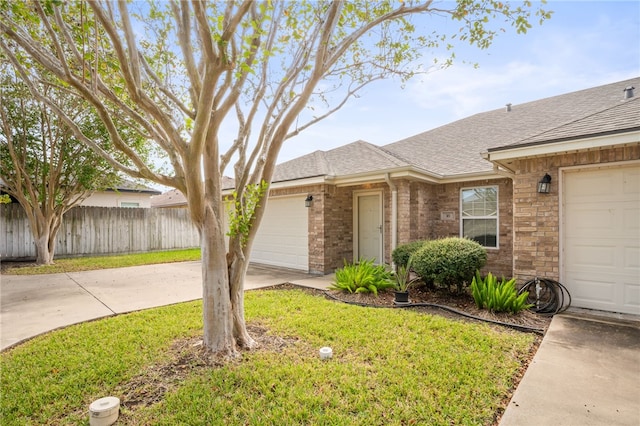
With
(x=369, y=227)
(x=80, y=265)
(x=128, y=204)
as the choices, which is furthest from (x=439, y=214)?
(x=128, y=204)

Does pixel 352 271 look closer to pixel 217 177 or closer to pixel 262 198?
pixel 262 198

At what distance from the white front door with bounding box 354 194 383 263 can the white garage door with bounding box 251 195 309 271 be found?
5.56 feet

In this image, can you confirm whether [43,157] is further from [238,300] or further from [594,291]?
[594,291]

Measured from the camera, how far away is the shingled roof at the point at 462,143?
8.75 metres

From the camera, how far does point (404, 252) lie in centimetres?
750

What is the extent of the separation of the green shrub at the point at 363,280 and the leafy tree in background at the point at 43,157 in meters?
8.77

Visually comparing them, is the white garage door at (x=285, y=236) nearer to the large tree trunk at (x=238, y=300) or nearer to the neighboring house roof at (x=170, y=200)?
the large tree trunk at (x=238, y=300)

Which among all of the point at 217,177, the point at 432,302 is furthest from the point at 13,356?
the point at 432,302

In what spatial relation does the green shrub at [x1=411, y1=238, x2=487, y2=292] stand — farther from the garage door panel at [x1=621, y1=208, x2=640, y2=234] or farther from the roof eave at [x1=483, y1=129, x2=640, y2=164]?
the garage door panel at [x1=621, y1=208, x2=640, y2=234]

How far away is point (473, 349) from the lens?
12.8ft

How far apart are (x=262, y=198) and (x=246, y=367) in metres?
1.91

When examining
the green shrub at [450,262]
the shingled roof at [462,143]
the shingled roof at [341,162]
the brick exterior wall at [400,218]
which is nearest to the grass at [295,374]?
the green shrub at [450,262]

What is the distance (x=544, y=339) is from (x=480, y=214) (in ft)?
15.4

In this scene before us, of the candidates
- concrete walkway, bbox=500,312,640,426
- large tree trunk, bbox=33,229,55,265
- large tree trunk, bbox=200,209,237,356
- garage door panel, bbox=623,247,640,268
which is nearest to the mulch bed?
concrete walkway, bbox=500,312,640,426
